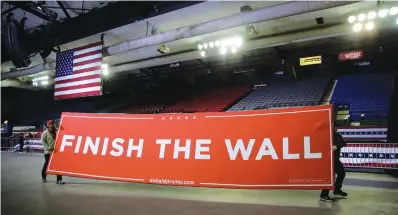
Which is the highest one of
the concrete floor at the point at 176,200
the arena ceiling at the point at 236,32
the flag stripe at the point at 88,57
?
the arena ceiling at the point at 236,32

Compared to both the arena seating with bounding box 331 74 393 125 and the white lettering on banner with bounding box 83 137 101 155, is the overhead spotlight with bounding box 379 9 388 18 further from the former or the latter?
the white lettering on banner with bounding box 83 137 101 155

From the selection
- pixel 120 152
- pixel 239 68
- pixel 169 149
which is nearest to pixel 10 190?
pixel 120 152

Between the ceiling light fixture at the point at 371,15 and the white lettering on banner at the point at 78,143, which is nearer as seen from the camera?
the white lettering on banner at the point at 78,143

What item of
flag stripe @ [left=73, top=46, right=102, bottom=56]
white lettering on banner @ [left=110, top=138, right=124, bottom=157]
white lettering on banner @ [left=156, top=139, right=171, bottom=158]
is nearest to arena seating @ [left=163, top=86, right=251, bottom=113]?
flag stripe @ [left=73, top=46, right=102, bottom=56]

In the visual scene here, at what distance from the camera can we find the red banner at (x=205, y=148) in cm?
389

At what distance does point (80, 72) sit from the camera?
336 inches

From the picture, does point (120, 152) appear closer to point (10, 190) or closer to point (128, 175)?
point (128, 175)

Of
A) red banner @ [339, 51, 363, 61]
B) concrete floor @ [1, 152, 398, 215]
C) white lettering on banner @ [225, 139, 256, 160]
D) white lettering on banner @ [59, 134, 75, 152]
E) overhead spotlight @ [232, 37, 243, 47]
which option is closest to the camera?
concrete floor @ [1, 152, 398, 215]

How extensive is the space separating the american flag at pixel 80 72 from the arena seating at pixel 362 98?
33.3 ft

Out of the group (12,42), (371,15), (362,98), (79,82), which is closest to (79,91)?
(79,82)

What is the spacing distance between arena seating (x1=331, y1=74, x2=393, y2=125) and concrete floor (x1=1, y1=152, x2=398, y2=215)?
262 inches

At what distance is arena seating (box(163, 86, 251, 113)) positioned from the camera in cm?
1638

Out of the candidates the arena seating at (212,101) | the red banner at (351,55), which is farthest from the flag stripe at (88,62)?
the red banner at (351,55)

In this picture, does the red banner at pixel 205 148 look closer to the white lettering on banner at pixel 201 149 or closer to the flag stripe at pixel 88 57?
the white lettering on banner at pixel 201 149
